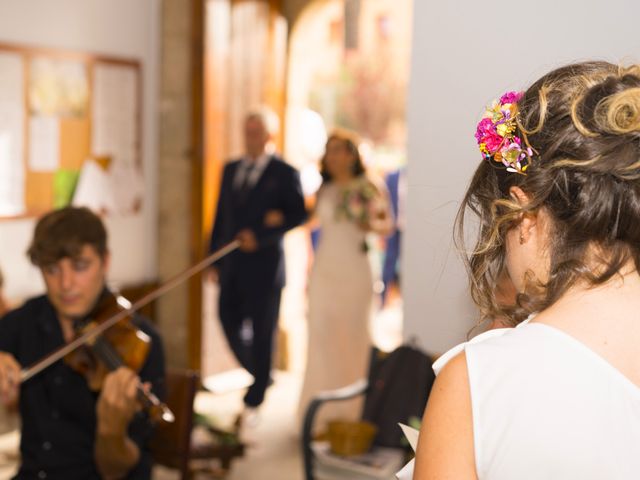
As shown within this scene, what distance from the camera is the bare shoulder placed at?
1.06m

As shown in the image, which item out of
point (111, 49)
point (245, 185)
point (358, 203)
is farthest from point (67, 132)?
point (358, 203)

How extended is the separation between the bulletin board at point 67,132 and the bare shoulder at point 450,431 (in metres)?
4.43

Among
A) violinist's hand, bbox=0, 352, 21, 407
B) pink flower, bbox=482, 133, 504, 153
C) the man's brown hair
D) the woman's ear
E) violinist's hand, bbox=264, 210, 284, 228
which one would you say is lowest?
violinist's hand, bbox=0, 352, 21, 407

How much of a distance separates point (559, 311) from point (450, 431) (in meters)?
0.19

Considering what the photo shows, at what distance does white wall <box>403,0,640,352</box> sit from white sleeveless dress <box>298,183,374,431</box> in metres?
2.94

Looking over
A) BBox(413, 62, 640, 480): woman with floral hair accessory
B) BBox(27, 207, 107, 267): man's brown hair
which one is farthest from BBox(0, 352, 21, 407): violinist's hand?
BBox(413, 62, 640, 480): woman with floral hair accessory

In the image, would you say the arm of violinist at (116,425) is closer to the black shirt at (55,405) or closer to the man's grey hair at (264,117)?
the black shirt at (55,405)

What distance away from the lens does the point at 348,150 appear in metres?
5.46

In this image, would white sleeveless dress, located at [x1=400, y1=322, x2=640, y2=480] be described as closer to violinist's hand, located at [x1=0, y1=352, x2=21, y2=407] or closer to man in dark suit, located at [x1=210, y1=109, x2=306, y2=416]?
violinist's hand, located at [x1=0, y1=352, x2=21, y2=407]

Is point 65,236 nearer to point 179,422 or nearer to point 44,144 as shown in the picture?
point 179,422

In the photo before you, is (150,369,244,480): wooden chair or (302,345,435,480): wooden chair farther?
(302,345,435,480): wooden chair

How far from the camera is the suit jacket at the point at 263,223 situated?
18.6 ft

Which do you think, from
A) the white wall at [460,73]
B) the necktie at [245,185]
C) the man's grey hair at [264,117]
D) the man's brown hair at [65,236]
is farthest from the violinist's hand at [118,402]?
the man's grey hair at [264,117]

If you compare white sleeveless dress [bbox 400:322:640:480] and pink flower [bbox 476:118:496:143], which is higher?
pink flower [bbox 476:118:496:143]
